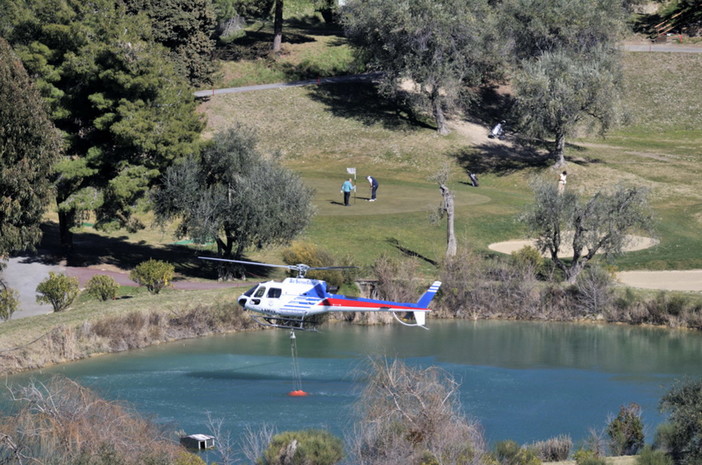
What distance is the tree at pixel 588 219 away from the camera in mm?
57094

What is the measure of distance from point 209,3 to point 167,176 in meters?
37.7

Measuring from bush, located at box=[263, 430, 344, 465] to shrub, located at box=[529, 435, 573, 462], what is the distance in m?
6.70

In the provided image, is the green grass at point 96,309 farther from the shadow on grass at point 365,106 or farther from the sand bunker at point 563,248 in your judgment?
the shadow on grass at point 365,106

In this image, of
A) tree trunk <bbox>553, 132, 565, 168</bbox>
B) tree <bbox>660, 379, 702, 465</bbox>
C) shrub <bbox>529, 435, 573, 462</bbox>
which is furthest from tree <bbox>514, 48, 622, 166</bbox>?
shrub <bbox>529, 435, 573, 462</bbox>

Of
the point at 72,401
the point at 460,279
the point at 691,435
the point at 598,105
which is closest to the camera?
the point at 72,401

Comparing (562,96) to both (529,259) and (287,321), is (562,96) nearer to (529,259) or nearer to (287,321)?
(529,259)

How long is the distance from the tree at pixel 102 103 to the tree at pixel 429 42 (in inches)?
1314

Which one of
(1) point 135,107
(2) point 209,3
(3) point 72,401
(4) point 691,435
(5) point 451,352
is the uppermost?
(2) point 209,3

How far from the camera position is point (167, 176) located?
58500 mm

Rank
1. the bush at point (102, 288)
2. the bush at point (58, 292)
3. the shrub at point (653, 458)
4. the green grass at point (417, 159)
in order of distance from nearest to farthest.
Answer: the shrub at point (653, 458), the bush at point (58, 292), the bush at point (102, 288), the green grass at point (417, 159)

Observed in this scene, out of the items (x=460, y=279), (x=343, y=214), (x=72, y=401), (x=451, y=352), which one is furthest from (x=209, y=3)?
(x=72, y=401)

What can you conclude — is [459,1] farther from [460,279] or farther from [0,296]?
[0,296]

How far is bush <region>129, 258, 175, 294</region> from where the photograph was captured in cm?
→ 5397

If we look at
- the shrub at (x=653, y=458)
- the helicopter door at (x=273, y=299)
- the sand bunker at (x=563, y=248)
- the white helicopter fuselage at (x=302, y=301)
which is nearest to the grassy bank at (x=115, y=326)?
the white helicopter fuselage at (x=302, y=301)
